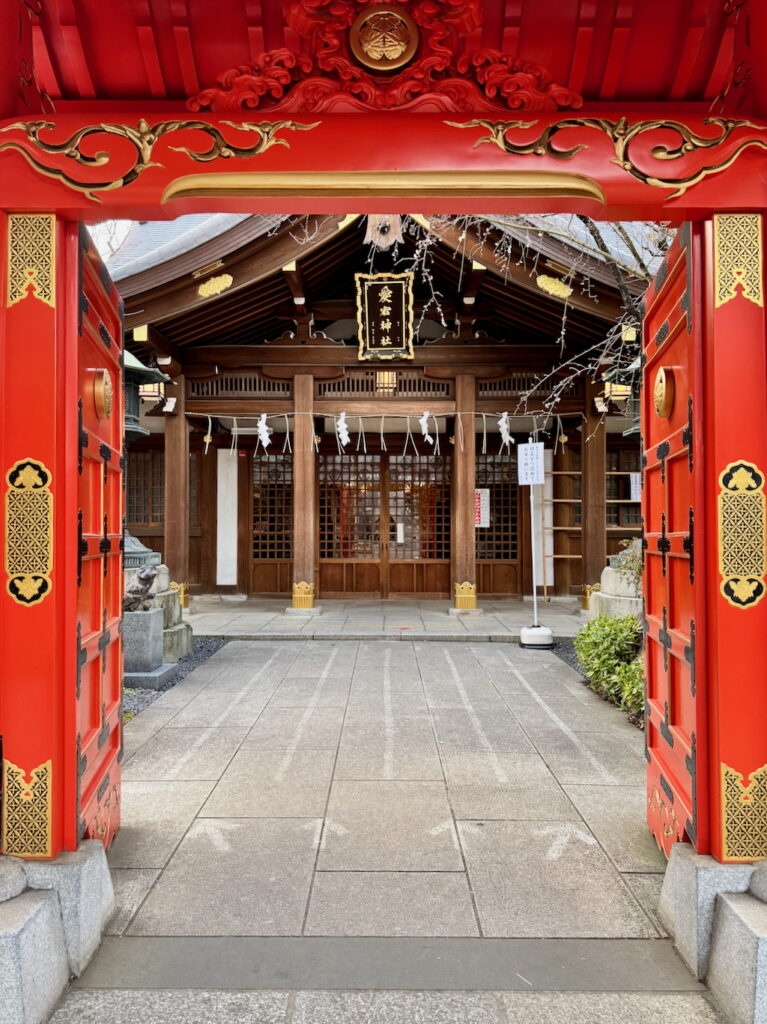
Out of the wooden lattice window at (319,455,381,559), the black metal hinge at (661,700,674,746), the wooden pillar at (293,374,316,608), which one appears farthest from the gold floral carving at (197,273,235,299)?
the black metal hinge at (661,700,674,746)

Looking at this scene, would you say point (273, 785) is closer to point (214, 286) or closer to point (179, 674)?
point (179, 674)

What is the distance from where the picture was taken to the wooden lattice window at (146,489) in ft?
42.2

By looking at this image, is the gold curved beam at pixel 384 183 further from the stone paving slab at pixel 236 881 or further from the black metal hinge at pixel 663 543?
the stone paving slab at pixel 236 881

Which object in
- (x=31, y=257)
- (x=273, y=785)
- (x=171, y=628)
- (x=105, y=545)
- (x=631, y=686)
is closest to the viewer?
(x=31, y=257)

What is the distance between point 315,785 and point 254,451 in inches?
378

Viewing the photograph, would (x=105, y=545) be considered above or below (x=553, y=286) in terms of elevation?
below

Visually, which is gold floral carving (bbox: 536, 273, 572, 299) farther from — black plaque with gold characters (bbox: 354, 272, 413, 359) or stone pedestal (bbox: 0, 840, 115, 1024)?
stone pedestal (bbox: 0, 840, 115, 1024)

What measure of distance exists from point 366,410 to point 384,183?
337 inches

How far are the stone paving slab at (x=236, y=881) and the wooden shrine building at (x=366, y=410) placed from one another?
6.42m

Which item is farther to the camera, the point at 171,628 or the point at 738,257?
the point at 171,628

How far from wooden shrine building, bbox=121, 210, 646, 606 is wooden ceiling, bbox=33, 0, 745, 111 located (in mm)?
5566

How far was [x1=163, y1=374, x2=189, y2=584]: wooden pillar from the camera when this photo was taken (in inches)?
420

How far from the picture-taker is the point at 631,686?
5.62 meters

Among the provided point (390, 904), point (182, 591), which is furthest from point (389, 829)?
point (182, 591)
